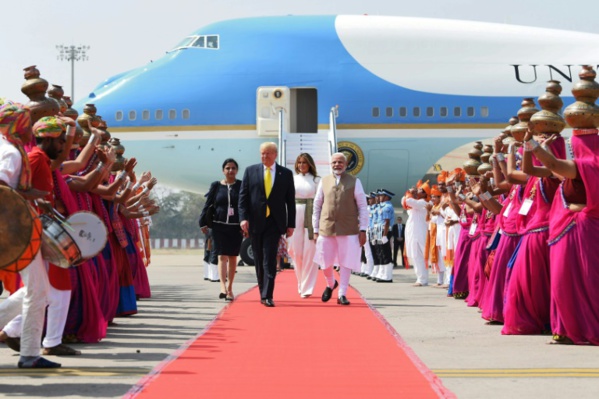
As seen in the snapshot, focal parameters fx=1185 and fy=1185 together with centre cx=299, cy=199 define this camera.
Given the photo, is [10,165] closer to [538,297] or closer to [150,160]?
[538,297]

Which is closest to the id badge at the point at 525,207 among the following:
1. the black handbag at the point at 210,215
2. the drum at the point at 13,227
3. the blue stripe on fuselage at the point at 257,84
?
the drum at the point at 13,227

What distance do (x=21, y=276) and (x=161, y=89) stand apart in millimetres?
19594

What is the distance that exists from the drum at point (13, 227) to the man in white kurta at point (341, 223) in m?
6.55

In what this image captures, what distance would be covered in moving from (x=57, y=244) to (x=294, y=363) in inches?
63.0

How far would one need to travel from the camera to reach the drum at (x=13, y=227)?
20.3ft

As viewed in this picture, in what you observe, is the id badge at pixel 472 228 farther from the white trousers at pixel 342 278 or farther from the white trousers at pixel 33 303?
the white trousers at pixel 33 303

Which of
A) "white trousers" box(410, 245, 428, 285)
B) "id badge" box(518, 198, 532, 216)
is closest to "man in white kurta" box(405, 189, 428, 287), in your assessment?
"white trousers" box(410, 245, 428, 285)

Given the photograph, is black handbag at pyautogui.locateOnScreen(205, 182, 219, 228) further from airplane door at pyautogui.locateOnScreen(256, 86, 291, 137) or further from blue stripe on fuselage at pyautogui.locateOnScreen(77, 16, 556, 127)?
blue stripe on fuselage at pyautogui.locateOnScreen(77, 16, 556, 127)

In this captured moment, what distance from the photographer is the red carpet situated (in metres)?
6.05

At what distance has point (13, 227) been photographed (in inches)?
244

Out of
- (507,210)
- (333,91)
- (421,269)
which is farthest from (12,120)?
(333,91)

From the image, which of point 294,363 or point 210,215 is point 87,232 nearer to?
point 294,363

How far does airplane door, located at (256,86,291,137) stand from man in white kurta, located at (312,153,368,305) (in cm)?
1268

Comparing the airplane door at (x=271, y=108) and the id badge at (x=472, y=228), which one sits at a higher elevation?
the airplane door at (x=271, y=108)
